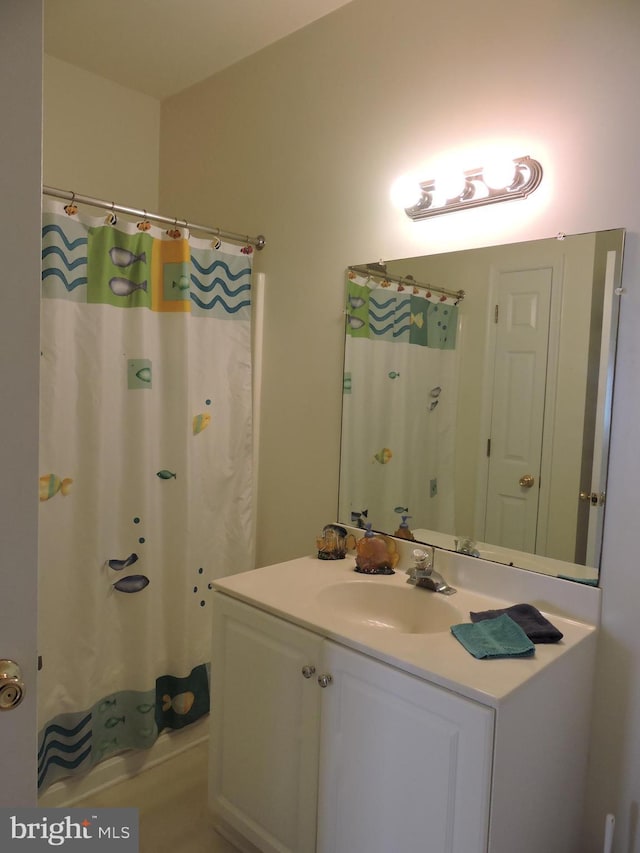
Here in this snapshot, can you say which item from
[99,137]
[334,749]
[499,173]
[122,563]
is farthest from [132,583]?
[99,137]

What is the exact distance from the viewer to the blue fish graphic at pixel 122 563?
2.10m

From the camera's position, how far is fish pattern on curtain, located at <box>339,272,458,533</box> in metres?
1.91

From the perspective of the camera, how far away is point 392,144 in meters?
1.98

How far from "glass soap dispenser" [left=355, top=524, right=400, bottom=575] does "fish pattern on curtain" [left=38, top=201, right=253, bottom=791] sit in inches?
24.3

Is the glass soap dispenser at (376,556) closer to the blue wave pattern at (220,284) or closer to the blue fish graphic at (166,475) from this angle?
the blue fish graphic at (166,475)

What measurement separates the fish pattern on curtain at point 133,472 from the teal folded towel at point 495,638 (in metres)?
1.07

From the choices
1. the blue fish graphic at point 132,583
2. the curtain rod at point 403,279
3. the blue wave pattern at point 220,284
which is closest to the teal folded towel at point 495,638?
the curtain rod at point 403,279

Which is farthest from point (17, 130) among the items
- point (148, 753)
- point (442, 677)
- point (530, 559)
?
point (148, 753)

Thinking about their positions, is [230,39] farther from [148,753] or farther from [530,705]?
[148,753]

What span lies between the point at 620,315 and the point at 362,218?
3.06 feet

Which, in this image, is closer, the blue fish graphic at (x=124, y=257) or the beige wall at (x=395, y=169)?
the beige wall at (x=395, y=169)

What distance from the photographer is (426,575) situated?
1779 mm

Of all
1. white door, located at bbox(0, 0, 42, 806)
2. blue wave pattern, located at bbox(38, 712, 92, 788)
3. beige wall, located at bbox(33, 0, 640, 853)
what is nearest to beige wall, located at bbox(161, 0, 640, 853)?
beige wall, located at bbox(33, 0, 640, 853)

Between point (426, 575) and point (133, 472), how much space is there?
1.06m
